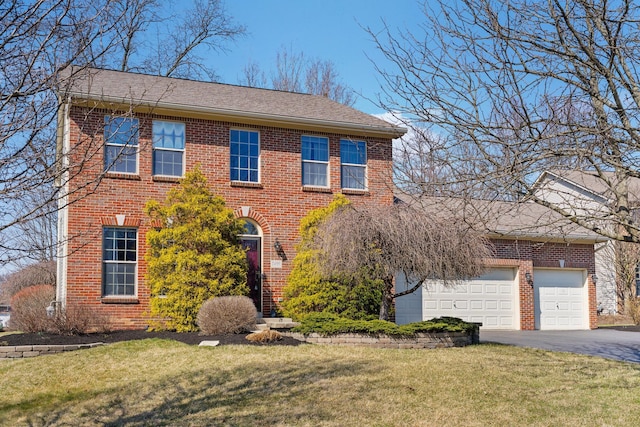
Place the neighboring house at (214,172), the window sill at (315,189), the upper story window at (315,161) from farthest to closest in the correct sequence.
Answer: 1. the upper story window at (315,161)
2. the window sill at (315,189)
3. the neighboring house at (214,172)

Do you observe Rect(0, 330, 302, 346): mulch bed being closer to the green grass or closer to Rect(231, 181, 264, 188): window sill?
the green grass

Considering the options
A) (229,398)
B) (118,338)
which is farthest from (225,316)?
(229,398)

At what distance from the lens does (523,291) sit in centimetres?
2114

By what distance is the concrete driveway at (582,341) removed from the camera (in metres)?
14.4

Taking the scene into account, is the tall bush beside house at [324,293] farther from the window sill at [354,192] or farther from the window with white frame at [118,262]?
the window with white frame at [118,262]

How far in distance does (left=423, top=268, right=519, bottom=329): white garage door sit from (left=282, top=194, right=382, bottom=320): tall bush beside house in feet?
13.7

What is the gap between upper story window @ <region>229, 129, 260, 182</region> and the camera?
17.9 metres

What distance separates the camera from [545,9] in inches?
273

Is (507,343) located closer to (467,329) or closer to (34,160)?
(467,329)

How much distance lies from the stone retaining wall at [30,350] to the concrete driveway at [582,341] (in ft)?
31.3

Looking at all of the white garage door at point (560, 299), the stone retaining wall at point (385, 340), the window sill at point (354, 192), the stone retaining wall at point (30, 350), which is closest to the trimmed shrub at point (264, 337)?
the stone retaining wall at point (385, 340)

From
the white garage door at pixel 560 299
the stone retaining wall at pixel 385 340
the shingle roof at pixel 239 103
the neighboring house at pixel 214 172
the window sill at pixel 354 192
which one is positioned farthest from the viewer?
the white garage door at pixel 560 299

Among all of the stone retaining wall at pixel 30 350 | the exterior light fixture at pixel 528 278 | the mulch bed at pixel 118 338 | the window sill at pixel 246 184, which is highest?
the window sill at pixel 246 184

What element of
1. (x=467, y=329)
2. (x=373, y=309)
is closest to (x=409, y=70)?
(x=467, y=329)
